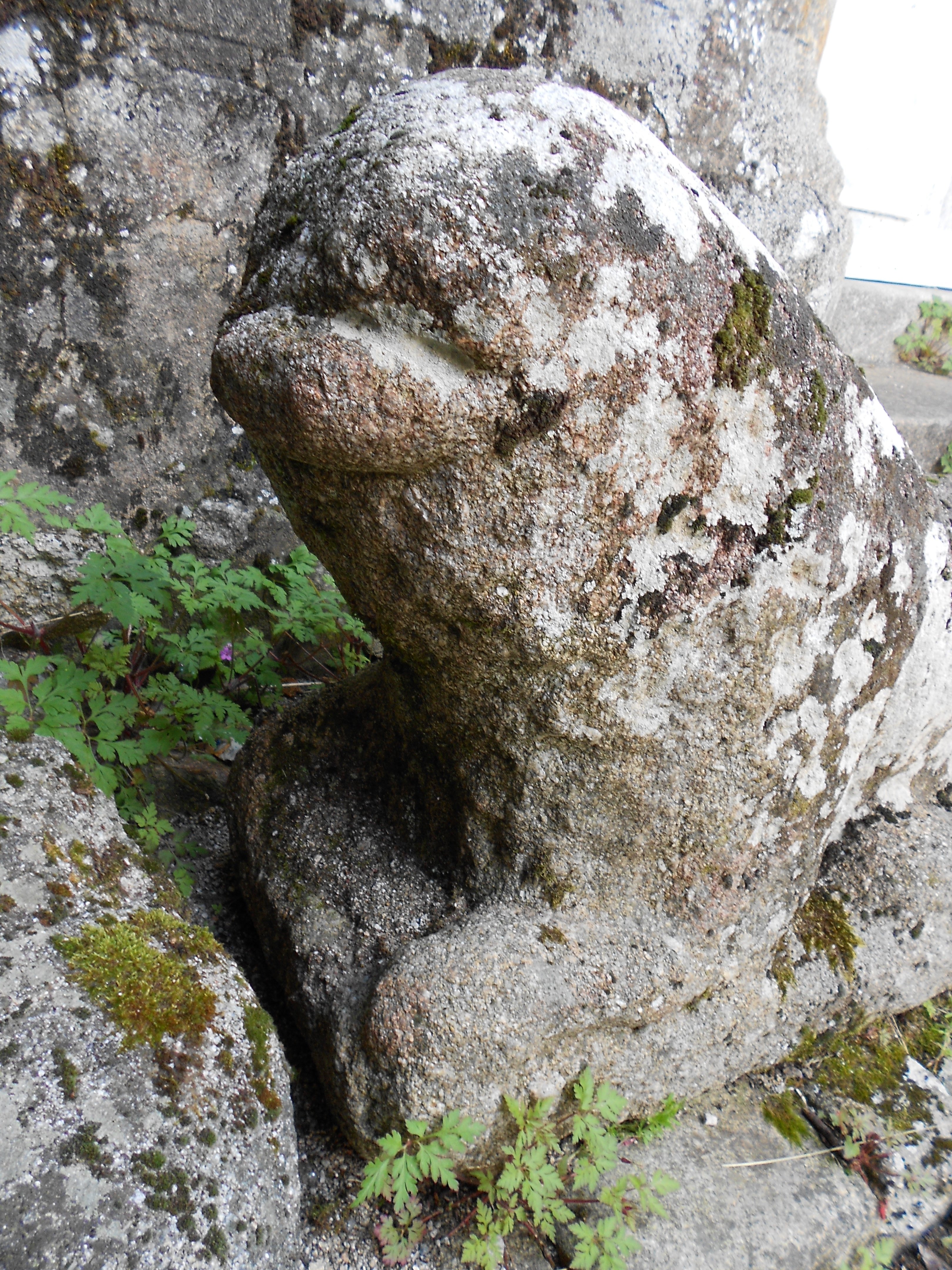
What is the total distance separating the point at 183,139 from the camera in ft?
6.32

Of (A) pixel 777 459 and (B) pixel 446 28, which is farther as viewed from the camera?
(B) pixel 446 28

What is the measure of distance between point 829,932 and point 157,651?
163cm

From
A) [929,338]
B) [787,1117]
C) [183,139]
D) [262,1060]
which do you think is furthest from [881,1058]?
[929,338]

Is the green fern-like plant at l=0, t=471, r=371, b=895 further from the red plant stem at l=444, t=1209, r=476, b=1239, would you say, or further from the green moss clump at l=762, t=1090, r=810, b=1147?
the green moss clump at l=762, t=1090, r=810, b=1147

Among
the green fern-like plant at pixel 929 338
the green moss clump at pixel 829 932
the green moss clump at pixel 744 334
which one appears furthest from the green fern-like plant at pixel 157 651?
the green fern-like plant at pixel 929 338

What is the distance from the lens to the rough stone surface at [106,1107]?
0.76 meters

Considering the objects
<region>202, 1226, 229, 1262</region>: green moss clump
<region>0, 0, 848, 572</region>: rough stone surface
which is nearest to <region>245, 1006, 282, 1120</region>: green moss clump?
<region>202, 1226, 229, 1262</region>: green moss clump

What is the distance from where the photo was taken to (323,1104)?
1350 millimetres

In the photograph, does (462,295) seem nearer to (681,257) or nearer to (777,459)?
(681,257)

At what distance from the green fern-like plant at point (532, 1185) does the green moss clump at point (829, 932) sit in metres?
0.47

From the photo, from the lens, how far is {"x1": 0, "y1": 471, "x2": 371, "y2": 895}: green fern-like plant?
1571mm

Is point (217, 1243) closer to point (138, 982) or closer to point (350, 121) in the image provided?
point (138, 982)

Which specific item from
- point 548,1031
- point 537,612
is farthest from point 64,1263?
point 537,612

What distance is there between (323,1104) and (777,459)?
1.18 m
